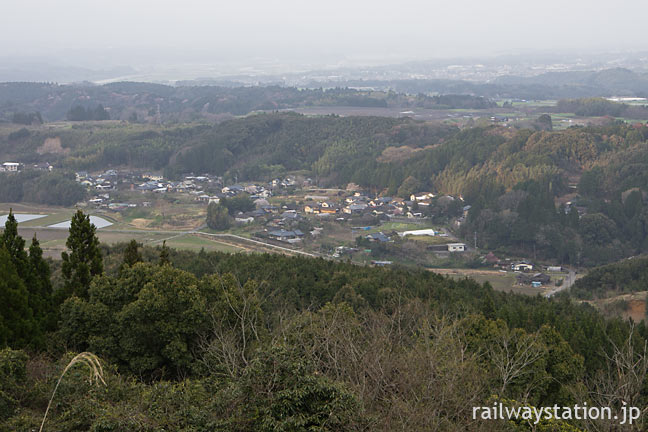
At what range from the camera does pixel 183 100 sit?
121 meters

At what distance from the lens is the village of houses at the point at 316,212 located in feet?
125

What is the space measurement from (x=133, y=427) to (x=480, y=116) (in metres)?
85.1

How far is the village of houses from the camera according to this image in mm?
38031

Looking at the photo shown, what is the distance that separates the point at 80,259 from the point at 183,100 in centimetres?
10927

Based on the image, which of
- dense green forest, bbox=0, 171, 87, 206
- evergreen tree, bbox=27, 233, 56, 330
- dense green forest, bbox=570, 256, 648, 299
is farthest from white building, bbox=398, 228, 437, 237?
evergreen tree, bbox=27, 233, 56, 330

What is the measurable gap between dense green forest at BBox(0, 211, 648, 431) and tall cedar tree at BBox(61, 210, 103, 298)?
4 centimetres

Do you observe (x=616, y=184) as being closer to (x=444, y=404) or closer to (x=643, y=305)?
(x=643, y=305)

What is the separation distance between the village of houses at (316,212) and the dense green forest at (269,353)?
14.9 m

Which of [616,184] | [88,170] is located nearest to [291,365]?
[616,184]

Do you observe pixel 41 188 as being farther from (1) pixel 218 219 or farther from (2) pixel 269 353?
(2) pixel 269 353

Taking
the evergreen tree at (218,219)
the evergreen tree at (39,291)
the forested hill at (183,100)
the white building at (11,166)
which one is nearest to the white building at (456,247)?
the evergreen tree at (218,219)

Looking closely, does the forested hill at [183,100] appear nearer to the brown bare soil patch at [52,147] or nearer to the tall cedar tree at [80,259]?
the brown bare soil patch at [52,147]

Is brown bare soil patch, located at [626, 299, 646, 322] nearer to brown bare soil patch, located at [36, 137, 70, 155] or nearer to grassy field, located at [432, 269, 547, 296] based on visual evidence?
grassy field, located at [432, 269, 547, 296]

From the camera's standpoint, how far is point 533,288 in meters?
32.3
